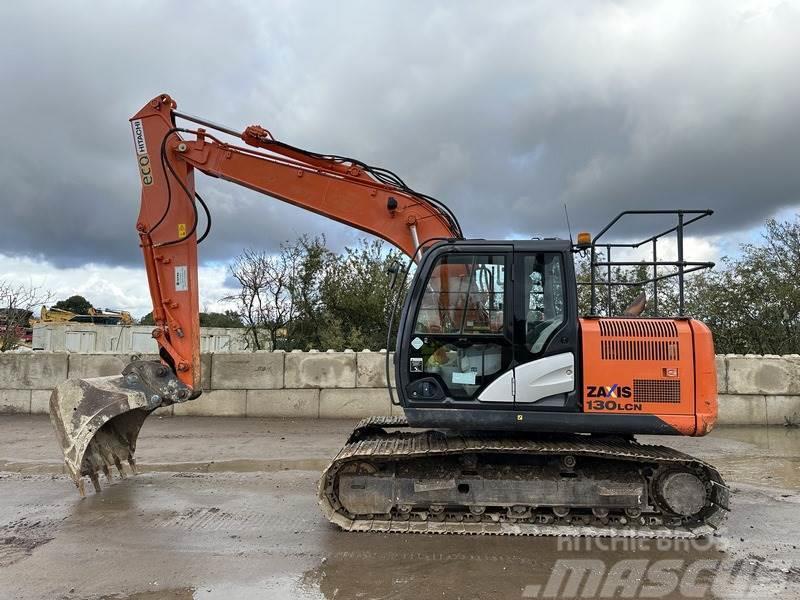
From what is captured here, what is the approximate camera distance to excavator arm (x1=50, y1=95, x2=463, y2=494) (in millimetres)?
5996

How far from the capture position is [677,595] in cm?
378

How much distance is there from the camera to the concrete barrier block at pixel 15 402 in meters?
11.2

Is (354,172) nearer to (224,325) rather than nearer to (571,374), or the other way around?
(571,374)

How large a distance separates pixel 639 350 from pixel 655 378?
0.26 meters

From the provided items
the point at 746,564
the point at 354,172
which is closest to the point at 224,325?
the point at 354,172

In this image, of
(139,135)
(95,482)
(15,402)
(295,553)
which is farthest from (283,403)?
(295,553)

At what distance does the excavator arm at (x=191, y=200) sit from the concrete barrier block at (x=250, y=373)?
4.52 m

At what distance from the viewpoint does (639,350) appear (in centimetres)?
489

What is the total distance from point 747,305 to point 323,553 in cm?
1443

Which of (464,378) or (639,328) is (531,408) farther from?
(639,328)

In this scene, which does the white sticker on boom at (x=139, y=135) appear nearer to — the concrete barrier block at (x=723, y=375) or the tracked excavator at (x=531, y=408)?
the tracked excavator at (x=531, y=408)

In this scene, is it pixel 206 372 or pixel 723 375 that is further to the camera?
pixel 206 372
